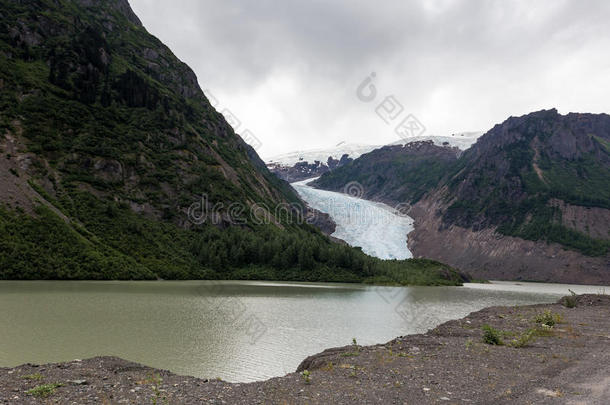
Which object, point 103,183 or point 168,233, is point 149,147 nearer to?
point 103,183

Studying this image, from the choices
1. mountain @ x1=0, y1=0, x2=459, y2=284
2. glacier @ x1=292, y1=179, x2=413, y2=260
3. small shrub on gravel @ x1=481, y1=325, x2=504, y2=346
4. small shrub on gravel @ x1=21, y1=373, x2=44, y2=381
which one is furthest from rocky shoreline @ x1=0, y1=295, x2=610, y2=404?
glacier @ x1=292, y1=179, x2=413, y2=260

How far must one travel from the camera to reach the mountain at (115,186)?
61.1 metres

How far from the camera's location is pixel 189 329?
25469mm

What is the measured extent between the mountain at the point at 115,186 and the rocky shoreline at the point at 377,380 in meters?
48.8

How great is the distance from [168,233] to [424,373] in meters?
74.5

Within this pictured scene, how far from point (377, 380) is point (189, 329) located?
15467 millimetres

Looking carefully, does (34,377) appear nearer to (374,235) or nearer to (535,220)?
(374,235)

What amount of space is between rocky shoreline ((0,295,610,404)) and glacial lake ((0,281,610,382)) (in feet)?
10.6

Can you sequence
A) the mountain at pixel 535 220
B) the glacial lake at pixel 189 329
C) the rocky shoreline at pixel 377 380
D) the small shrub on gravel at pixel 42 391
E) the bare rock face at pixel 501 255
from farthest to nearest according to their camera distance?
the mountain at pixel 535 220, the bare rock face at pixel 501 255, the glacial lake at pixel 189 329, the rocky shoreline at pixel 377 380, the small shrub on gravel at pixel 42 391

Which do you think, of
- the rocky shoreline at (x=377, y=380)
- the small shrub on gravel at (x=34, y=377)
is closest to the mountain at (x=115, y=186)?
the small shrub on gravel at (x=34, y=377)

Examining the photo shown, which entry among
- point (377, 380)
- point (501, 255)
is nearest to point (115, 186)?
point (377, 380)

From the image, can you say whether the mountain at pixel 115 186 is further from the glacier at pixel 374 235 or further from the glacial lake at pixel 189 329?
the glacier at pixel 374 235

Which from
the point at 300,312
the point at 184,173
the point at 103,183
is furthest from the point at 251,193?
the point at 300,312

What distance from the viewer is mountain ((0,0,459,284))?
61125 millimetres
